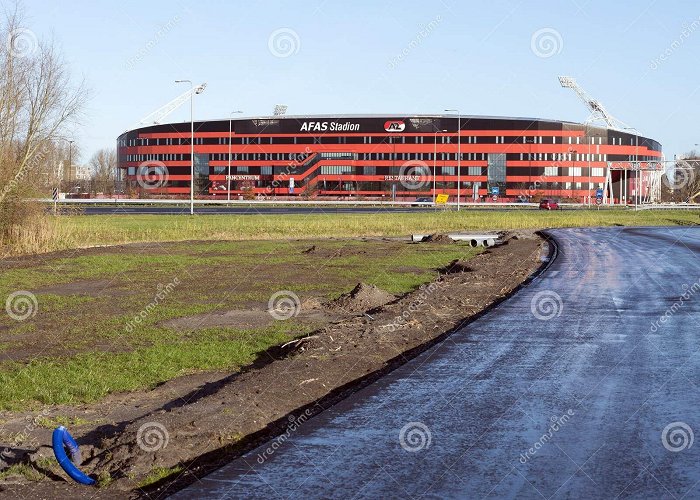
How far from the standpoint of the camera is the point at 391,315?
54.5ft

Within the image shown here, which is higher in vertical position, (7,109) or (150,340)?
(7,109)

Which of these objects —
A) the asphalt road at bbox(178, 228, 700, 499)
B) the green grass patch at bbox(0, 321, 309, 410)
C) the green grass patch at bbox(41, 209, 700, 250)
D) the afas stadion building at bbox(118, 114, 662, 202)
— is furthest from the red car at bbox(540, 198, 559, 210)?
the green grass patch at bbox(0, 321, 309, 410)

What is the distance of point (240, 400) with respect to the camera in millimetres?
9688

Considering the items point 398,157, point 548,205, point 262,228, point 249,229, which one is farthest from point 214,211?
point 398,157

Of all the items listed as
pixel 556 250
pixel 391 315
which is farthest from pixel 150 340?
pixel 556 250

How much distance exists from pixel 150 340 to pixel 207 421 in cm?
561

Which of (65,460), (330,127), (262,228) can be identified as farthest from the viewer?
(330,127)

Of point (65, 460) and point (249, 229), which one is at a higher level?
point (249, 229)

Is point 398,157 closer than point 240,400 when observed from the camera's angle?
No

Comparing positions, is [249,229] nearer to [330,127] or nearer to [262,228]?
[262,228]

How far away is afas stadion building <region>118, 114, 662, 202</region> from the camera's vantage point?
427ft

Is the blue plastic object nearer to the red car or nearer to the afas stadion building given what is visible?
the red car

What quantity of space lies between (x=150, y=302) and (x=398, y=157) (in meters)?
114

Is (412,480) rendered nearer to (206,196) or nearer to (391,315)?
(391,315)
